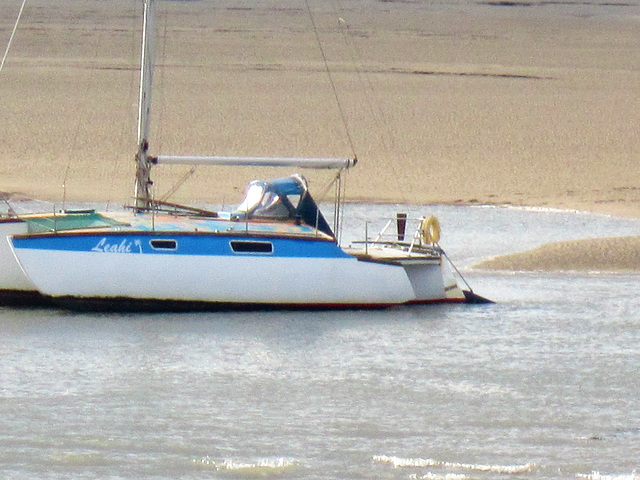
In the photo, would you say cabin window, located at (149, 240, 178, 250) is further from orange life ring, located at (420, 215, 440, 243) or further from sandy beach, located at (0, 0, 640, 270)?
sandy beach, located at (0, 0, 640, 270)

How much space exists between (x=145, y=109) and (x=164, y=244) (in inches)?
84.2

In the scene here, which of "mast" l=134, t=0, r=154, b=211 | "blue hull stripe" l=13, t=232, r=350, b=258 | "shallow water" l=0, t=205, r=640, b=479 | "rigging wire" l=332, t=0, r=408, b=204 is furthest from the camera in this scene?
"rigging wire" l=332, t=0, r=408, b=204

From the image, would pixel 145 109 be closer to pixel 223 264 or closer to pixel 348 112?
pixel 223 264

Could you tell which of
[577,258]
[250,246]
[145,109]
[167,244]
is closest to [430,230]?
[250,246]

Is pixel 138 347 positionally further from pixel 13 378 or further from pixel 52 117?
pixel 52 117

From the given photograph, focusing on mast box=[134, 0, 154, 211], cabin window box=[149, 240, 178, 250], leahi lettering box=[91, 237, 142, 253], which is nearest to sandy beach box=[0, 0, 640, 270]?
mast box=[134, 0, 154, 211]

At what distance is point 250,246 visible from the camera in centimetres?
1444

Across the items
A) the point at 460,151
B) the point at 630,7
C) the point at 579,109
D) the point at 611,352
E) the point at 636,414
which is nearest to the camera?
the point at 636,414

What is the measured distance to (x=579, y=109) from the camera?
3409 centimetres

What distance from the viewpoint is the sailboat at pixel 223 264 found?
14.2 meters

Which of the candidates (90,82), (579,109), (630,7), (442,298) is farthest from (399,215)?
(630,7)

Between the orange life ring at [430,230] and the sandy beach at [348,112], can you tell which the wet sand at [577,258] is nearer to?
the sandy beach at [348,112]

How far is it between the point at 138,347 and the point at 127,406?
2.22 meters

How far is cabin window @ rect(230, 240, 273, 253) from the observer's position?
14383 millimetres
